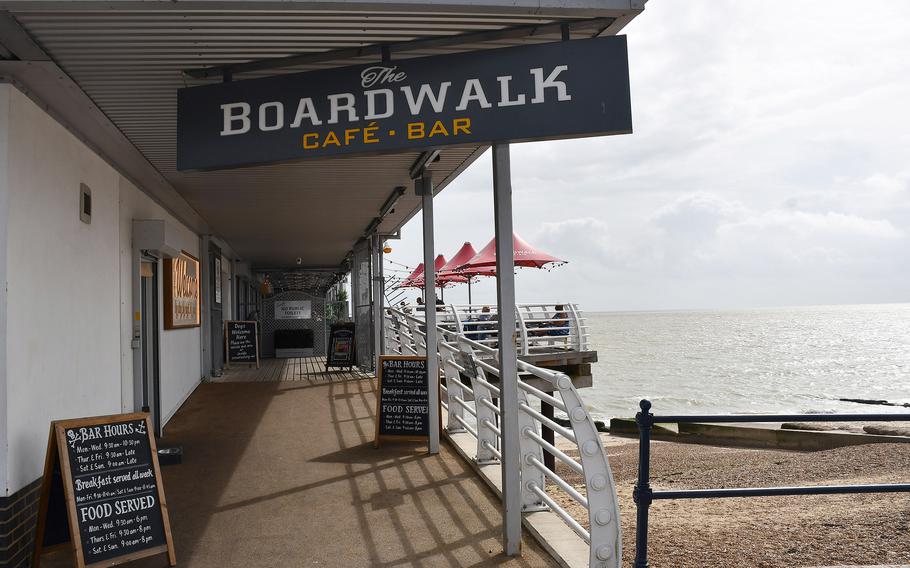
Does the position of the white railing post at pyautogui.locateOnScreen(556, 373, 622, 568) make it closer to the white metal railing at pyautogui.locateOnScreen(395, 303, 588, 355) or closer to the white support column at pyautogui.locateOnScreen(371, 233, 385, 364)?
the white support column at pyautogui.locateOnScreen(371, 233, 385, 364)

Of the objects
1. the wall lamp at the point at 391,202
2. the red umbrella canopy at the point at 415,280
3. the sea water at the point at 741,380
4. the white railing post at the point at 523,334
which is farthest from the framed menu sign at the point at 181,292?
the sea water at the point at 741,380

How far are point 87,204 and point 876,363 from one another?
223 feet

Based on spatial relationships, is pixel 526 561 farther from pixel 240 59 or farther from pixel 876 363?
pixel 876 363

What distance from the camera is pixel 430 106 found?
366cm

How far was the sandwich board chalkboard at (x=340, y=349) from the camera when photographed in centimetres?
1372

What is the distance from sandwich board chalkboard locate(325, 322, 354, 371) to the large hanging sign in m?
10.2

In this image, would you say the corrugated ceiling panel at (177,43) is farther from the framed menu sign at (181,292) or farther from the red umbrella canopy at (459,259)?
the red umbrella canopy at (459,259)

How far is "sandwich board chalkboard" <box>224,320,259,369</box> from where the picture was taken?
596 inches

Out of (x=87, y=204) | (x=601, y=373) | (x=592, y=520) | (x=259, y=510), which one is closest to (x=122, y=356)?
(x=87, y=204)

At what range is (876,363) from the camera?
202 feet

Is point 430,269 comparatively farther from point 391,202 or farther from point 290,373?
point 290,373

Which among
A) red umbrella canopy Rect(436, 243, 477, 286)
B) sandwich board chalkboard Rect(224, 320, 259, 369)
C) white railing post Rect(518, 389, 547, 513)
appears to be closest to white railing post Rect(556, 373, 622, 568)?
white railing post Rect(518, 389, 547, 513)

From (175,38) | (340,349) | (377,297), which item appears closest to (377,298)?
(377,297)

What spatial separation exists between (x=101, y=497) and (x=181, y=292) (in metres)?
5.72
